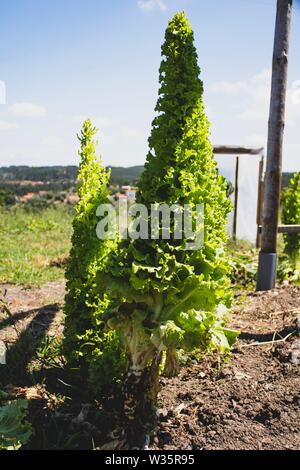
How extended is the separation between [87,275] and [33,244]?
7248mm

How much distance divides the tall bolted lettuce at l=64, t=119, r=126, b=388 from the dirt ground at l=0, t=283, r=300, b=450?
423 mm

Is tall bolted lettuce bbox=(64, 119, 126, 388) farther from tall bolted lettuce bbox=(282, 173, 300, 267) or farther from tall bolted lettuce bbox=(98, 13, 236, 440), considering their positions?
tall bolted lettuce bbox=(282, 173, 300, 267)

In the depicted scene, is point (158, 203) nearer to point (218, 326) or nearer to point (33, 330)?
point (218, 326)

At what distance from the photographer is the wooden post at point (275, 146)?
6.05m

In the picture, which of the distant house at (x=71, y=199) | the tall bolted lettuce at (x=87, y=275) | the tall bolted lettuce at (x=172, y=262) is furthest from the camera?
the distant house at (x=71, y=199)

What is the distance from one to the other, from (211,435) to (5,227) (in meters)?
10.3

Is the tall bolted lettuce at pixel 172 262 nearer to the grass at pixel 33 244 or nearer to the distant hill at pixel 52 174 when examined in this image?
the grass at pixel 33 244

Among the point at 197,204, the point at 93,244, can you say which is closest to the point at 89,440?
the point at 93,244

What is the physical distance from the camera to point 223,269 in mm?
3230

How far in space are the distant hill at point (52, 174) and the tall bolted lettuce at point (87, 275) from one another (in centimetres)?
1765

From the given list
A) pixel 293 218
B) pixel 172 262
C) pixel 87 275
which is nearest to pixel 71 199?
pixel 293 218

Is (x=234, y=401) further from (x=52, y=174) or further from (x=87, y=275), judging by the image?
(x=52, y=174)

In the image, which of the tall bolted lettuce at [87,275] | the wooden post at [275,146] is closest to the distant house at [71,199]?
the wooden post at [275,146]

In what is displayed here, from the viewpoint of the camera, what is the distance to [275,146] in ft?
20.6
